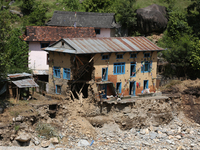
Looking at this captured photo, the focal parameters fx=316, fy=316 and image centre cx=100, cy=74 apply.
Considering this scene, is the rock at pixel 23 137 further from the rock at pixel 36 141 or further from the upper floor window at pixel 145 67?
the upper floor window at pixel 145 67

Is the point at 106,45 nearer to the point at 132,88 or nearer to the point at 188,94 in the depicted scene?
the point at 132,88

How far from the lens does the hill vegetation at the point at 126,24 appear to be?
134ft

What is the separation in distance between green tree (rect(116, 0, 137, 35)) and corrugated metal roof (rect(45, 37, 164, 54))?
18.5 metres

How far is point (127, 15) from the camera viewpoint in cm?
6631

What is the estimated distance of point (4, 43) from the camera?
A: 1513 inches

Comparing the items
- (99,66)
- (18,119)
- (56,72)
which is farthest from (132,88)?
(18,119)

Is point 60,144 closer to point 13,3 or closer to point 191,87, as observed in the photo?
point 191,87

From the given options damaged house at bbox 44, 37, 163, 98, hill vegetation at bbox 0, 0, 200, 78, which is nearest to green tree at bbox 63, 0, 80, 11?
hill vegetation at bbox 0, 0, 200, 78

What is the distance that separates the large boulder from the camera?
64.9m

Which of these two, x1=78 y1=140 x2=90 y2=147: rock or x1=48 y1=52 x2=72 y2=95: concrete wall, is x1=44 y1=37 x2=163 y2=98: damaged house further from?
x1=78 y1=140 x2=90 y2=147: rock

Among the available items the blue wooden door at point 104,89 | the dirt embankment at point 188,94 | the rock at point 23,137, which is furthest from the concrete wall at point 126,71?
the rock at point 23,137

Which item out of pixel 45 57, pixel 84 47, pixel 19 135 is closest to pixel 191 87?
pixel 84 47

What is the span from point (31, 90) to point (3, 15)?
45.0 feet

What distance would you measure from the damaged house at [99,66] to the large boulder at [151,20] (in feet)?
62.7
